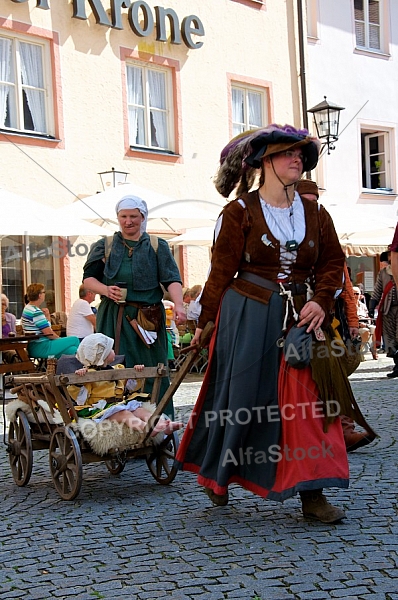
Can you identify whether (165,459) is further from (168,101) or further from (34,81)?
(168,101)

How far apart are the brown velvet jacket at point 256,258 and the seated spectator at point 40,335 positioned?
662cm

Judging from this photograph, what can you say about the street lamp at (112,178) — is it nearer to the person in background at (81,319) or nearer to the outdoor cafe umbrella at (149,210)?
the outdoor cafe umbrella at (149,210)

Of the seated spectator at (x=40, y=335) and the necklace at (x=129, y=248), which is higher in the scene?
the necklace at (x=129, y=248)

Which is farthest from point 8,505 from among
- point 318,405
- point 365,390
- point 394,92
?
point 394,92

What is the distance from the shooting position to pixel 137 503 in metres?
5.83

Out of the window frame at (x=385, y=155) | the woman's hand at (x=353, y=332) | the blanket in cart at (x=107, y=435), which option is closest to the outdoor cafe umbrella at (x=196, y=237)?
the window frame at (x=385, y=155)

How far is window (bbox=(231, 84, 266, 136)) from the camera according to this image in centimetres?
1969

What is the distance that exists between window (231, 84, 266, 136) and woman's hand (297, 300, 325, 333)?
575 inches

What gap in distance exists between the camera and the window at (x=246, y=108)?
19.7 meters

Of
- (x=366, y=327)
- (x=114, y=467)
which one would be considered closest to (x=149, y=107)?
(x=366, y=327)

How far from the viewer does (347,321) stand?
7.30 meters

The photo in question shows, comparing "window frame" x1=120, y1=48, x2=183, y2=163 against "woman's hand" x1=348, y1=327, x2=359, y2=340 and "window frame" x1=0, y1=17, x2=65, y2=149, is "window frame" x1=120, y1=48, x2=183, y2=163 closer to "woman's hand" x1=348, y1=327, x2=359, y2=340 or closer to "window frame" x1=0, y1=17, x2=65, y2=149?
"window frame" x1=0, y1=17, x2=65, y2=149

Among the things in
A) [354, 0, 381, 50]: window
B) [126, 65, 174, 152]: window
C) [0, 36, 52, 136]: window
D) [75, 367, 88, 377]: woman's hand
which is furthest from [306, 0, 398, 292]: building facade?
[75, 367, 88, 377]: woman's hand

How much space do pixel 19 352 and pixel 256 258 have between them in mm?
7258
